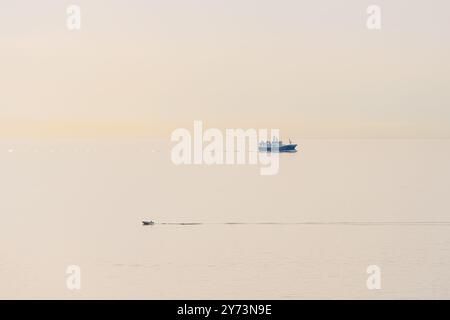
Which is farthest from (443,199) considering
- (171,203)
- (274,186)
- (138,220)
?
(138,220)

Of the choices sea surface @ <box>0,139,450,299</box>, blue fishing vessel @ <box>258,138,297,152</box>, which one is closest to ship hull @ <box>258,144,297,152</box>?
blue fishing vessel @ <box>258,138,297,152</box>

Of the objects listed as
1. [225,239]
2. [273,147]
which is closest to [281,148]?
[273,147]

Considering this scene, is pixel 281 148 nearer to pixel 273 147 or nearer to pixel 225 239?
pixel 273 147

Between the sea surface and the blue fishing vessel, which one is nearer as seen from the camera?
the sea surface

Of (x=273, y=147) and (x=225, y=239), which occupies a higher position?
(x=273, y=147)

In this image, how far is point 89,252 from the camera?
91.8 feet

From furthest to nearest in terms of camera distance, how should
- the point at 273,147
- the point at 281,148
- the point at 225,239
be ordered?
the point at 281,148 → the point at 273,147 → the point at 225,239

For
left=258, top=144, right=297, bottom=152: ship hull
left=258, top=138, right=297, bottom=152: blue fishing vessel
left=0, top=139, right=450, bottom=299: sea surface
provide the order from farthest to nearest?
1. left=258, top=144, right=297, bottom=152: ship hull
2. left=258, top=138, right=297, bottom=152: blue fishing vessel
3. left=0, top=139, right=450, bottom=299: sea surface

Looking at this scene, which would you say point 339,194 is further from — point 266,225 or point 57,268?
point 57,268

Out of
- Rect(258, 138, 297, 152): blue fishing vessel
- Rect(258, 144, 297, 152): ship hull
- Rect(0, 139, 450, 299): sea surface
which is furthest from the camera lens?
Rect(258, 144, 297, 152): ship hull

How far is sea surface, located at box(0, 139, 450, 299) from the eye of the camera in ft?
73.7

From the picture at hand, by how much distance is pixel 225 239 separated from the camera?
3045 centimetres

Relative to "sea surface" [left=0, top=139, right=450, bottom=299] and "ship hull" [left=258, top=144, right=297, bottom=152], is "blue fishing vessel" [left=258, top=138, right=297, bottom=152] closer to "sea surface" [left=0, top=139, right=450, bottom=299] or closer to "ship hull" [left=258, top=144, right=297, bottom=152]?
"ship hull" [left=258, top=144, right=297, bottom=152]

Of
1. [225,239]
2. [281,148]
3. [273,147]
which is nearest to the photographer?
[225,239]
